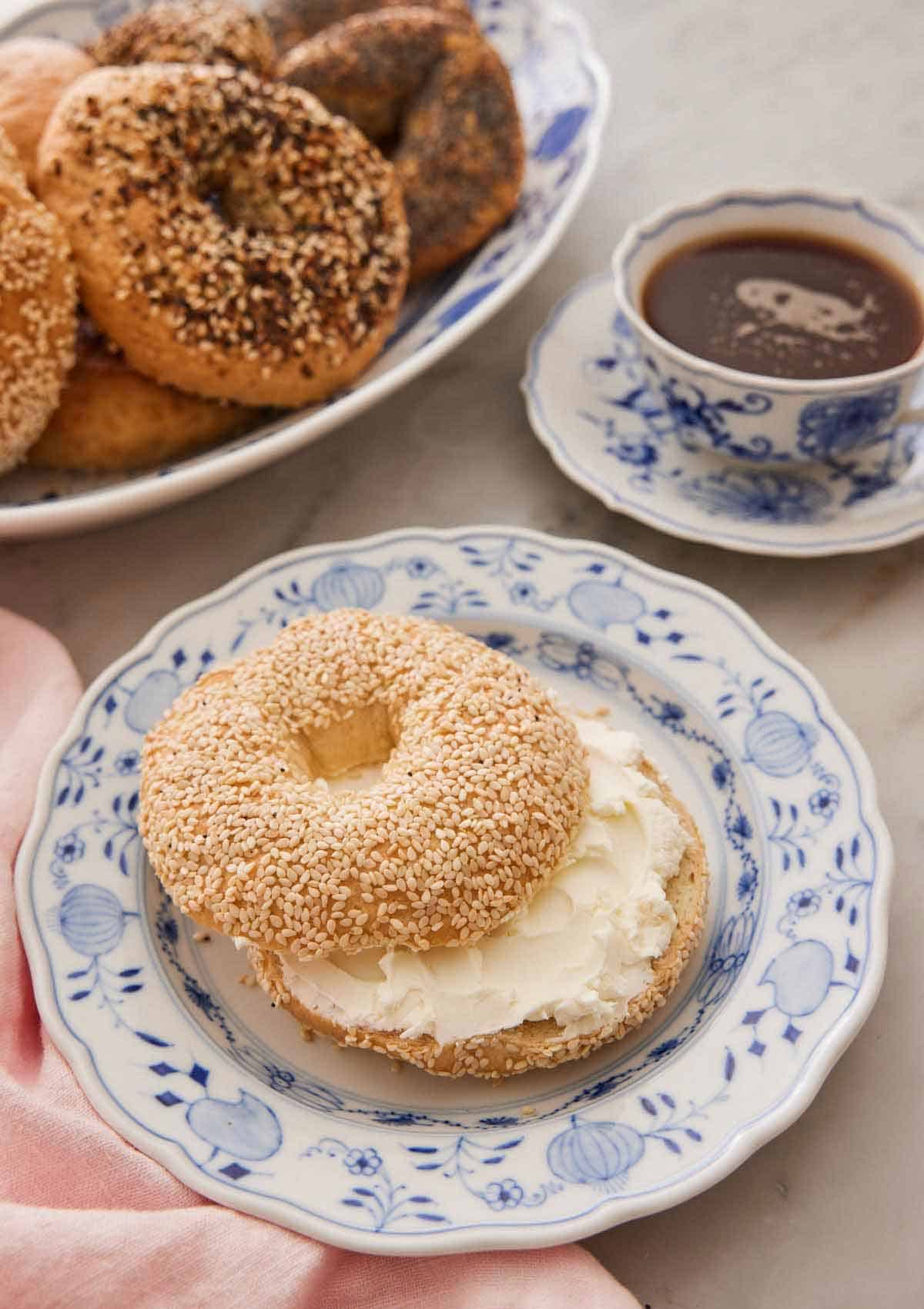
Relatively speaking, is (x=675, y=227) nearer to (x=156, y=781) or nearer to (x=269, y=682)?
(x=269, y=682)

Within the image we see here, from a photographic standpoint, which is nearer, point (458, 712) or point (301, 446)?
point (458, 712)

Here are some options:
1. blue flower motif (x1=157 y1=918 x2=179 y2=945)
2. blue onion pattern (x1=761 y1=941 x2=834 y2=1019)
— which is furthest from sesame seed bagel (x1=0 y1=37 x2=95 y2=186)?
blue onion pattern (x1=761 y1=941 x2=834 y2=1019)

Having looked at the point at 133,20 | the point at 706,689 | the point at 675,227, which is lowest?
the point at 706,689

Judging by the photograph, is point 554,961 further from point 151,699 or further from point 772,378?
point 772,378

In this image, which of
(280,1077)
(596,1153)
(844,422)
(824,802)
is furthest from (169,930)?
(844,422)

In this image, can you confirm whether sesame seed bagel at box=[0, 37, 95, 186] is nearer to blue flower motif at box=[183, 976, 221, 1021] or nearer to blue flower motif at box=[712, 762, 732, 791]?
blue flower motif at box=[183, 976, 221, 1021]

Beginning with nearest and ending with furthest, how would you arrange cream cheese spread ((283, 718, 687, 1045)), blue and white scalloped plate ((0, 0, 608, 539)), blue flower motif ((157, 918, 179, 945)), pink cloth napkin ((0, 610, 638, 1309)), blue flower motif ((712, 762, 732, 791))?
pink cloth napkin ((0, 610, 638, 1309))
cream cheese spread ((283, 718, 687, 1045))
blue flower motif ((157, 918, 179, 945))
blue flower motif ((712, 762, 732, 791))
blue and white scalloped plate ((0, 0, 608, 539))

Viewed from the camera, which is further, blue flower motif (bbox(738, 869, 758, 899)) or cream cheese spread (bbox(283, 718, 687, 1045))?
blue flower motif (bbox(738, 869, 758, 899))

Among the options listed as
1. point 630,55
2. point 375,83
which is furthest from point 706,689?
point 630,55

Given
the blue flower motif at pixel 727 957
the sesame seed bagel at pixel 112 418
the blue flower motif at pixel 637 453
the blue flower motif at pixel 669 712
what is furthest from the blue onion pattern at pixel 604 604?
the sesame seed bagel at pixel 112 418
